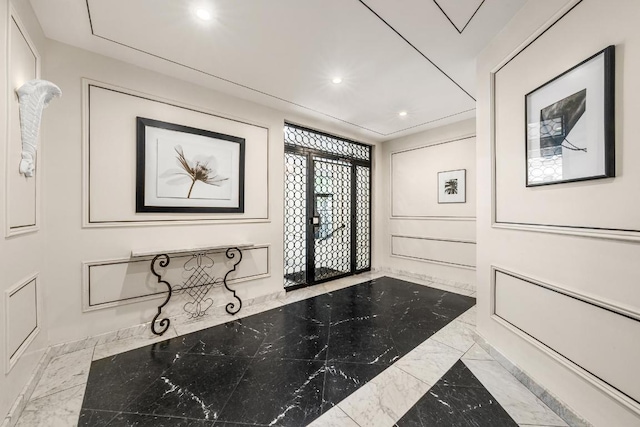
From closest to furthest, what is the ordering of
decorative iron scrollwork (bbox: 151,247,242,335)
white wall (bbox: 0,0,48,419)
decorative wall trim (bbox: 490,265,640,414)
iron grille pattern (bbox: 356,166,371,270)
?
decorative wall trim (bbox: 490,265,640,414) → white wall (bbox: 0,0,48,419) → decorative iron scrollwork (bbox: 151,247,242,335) → iron grille pattern (bbox: 356,166,371,270)

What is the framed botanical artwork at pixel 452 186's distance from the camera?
4.32 metres

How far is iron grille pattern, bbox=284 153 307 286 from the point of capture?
414cm

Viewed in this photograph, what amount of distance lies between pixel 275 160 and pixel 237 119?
0.76 meters

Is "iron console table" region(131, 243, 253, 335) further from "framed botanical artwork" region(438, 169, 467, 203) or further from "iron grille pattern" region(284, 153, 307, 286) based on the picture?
"framed botanical artwork" region(438, 169, 467, 203)

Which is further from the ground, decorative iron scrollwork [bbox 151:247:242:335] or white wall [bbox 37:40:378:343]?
white wall [bbox 37:40:378:343]

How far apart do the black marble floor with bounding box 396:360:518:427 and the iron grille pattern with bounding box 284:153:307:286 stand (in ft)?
8.88

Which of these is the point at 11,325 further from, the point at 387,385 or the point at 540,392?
the point at 540,392

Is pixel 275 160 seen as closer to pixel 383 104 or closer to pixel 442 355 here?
pixel 383 104

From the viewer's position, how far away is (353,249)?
5141mm

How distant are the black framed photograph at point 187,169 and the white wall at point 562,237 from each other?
2.88 metres

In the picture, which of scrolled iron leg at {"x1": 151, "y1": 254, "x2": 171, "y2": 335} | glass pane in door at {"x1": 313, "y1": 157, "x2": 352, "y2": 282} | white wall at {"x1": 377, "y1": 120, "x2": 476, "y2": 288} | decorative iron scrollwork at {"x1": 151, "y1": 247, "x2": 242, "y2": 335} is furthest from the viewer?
glass pane in door at {"x1": 313, "y1": 157, "x2": 352, "y2": 282}

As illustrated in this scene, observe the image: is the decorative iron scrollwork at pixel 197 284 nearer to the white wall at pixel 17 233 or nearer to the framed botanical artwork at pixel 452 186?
the white wall at pixel 17 233

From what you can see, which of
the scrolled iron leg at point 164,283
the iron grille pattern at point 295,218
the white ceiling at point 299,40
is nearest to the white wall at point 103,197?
the scrolled iron leg at point 164,283

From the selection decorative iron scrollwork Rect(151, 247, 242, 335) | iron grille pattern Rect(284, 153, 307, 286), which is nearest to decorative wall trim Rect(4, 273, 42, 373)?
decorative iron scrollwork Rect(151, 247, 242, 335)
